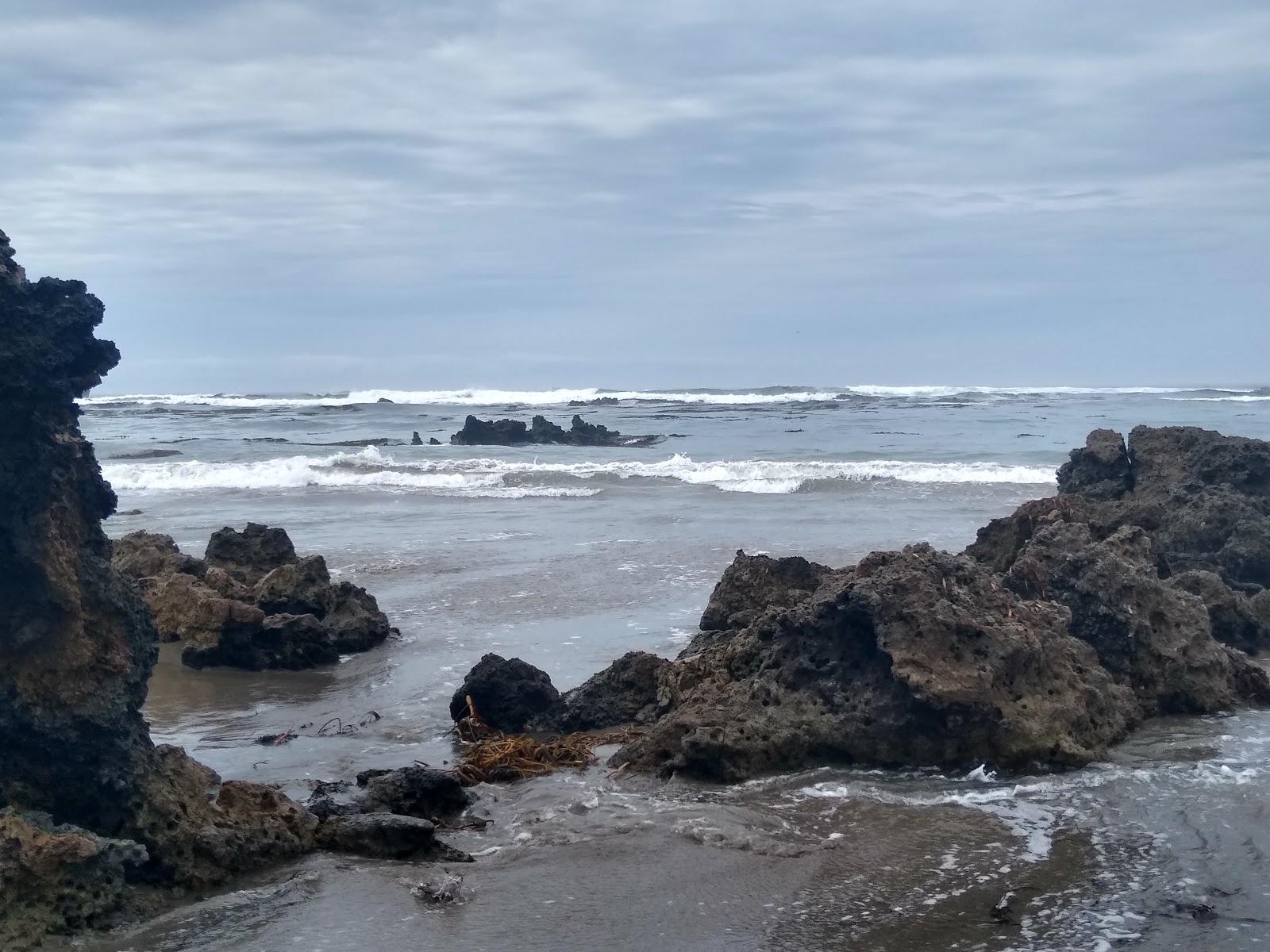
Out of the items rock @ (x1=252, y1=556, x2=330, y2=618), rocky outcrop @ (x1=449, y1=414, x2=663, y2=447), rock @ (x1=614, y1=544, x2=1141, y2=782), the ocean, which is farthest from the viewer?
rocky outcrop @ (x1=449, y1=414, x2=663, y2=447)

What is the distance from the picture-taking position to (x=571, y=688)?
930cm

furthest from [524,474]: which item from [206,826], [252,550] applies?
[206,826]

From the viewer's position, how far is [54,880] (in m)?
4.78

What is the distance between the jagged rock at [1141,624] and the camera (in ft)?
26.2

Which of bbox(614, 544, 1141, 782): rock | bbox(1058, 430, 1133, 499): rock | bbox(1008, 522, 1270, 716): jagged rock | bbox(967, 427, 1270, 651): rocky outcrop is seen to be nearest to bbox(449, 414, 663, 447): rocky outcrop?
bbox(1058, 430, 1133, 499): rock

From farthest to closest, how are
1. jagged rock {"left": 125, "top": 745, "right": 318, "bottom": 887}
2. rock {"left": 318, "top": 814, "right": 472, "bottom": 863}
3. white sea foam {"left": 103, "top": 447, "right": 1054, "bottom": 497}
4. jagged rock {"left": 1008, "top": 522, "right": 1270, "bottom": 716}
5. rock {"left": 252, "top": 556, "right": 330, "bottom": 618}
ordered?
white sea foam {"left": 103, "top": 447, "right": 1054, "bottom": 497}
rock {"left": 252, "top": 556, "right": 330, "bottom": 618}
jagged rock {"left": 1008, "top": 522, "right": 1270, "bottom": 716}
rock {"left": 318, "top": 814, "right": 472, "bottom": 863}
jagged rock {"left": 125, "top": 745, "right": 318, "bottom": 887}

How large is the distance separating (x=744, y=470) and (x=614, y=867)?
977 inches

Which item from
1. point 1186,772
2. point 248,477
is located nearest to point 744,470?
point 248,477

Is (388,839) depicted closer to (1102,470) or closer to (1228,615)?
(1228,615)

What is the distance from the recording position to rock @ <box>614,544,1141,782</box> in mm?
6879

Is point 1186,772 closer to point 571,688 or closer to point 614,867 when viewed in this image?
point 614,867

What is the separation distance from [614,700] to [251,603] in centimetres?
478

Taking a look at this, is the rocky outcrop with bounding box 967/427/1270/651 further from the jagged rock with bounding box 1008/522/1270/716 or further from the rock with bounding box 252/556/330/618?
the rock with bounding box 252/556/330/618

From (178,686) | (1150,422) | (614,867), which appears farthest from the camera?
(1150,422)
